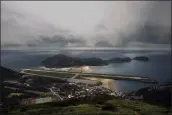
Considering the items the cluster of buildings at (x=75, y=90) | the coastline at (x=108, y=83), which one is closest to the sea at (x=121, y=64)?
the coastline at (x=108, y=83)

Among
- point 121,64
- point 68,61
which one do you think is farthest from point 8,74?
point 121,64

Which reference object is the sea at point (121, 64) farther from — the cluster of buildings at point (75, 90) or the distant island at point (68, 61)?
the cluster of buildings at point (75, 90)

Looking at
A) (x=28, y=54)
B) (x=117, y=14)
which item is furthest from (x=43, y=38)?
(x=117, y=14)

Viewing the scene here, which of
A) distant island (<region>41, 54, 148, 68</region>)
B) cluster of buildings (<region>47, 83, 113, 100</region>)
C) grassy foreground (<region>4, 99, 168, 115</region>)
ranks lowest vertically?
grassy foreground (<region>4, 99, 168, 115</region>)

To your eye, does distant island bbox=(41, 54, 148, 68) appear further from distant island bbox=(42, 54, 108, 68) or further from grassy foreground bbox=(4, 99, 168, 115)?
grassy foreground bbox=(4, 99, 168, 115)

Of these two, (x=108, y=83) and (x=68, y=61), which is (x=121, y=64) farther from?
(x=68, y=61)

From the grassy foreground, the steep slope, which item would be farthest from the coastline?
the steep slope

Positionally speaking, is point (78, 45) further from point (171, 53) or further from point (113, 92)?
point (171, 53)
